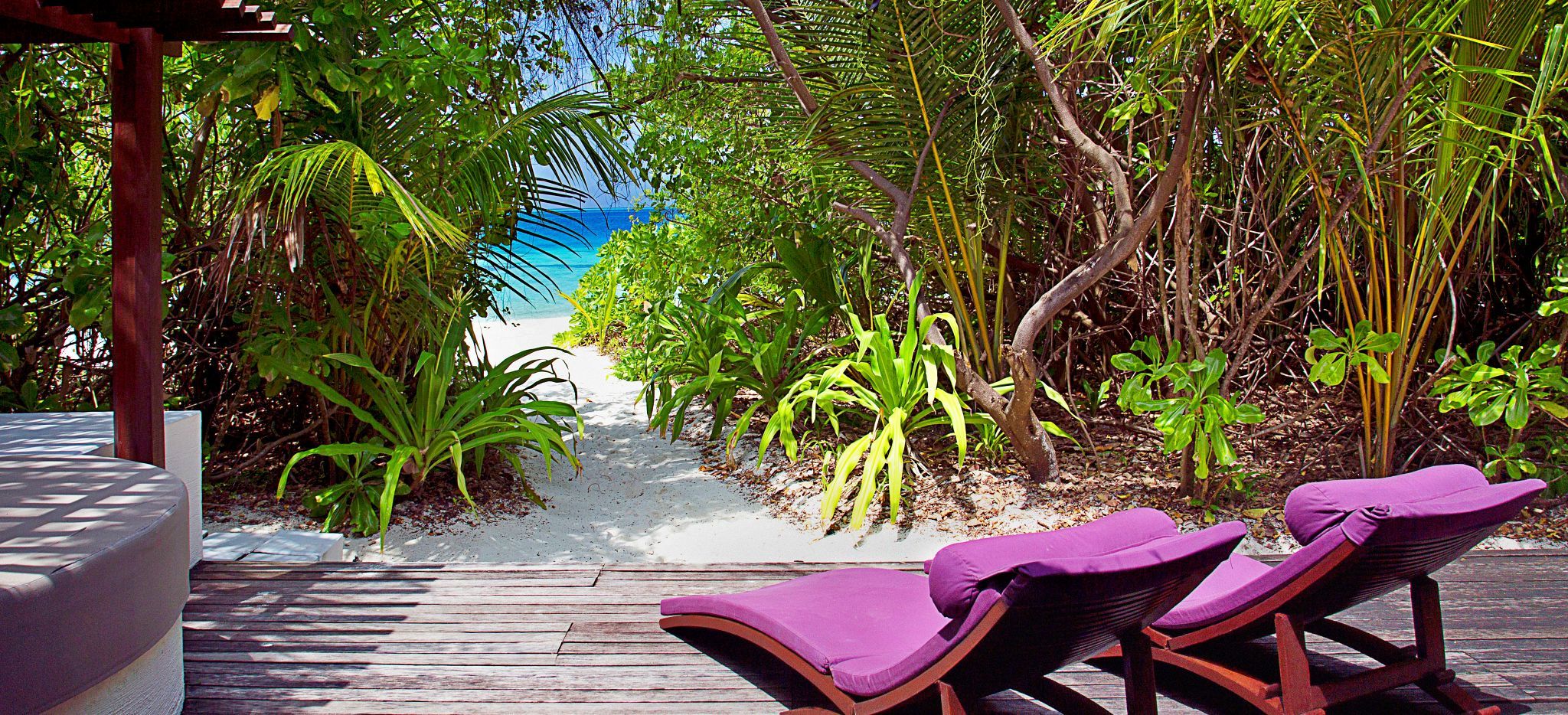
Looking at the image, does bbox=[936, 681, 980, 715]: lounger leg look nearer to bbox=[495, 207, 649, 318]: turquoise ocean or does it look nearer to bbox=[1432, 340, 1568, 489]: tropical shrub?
bbox=[495, 207, 649, 318]: turquoise ocean

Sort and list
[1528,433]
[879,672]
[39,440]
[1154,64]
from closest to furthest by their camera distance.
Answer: [879,672] → [39,440] → [1154,64] → [1528,433]

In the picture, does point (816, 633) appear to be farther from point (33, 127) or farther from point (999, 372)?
point (33, 127)

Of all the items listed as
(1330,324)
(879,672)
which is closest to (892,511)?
(879,672)

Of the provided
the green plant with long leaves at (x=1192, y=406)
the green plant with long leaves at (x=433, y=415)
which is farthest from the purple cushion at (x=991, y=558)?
the green plant with long leaves at (x=433, y=415)

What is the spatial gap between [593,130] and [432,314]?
1.17 meters

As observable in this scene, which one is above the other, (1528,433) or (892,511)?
(1528,433)

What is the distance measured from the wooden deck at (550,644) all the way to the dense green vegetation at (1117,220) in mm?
1215

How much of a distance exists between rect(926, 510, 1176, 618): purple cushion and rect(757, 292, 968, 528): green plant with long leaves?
2282mm

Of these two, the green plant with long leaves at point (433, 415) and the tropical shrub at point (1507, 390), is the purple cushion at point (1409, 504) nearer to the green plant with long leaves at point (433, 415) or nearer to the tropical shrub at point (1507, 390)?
the tropical shrub at point (1507, 390)

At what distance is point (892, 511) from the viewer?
174 inches

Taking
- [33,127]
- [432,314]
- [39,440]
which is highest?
[33,127]

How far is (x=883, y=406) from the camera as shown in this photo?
4973mm

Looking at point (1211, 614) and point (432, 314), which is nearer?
point (1211, 614)

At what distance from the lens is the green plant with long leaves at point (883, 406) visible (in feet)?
14.9
